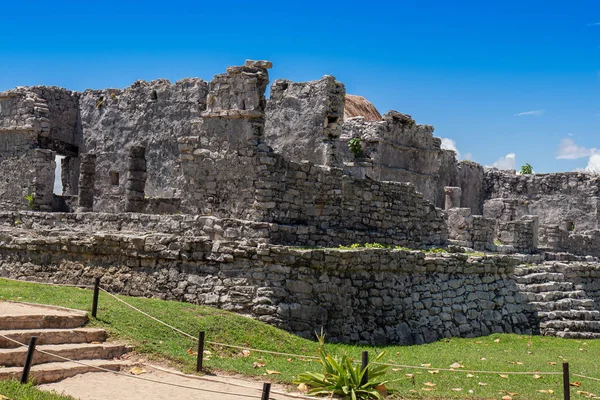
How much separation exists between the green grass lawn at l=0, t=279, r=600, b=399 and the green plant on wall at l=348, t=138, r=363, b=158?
11360 millimetres

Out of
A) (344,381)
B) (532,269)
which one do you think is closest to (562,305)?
(532,269)

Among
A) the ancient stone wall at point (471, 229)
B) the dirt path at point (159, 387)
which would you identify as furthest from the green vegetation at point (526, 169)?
the dirt path at point (159, 387)

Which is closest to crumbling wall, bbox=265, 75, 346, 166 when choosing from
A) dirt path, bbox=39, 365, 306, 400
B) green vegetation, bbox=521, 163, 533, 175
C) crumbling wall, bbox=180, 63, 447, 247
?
crumbling wall, bbox=180, 63, 447, 247

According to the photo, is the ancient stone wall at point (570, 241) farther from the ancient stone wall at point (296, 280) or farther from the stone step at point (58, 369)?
the stone step at point (58, 369)

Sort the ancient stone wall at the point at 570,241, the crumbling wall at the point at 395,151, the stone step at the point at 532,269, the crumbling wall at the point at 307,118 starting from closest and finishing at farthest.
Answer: the stone step at the point at 532,269 → the crumbling wall at the point at 307,118 → the crumbling wall at the point at 395,151 → the ancient stone wall at the point at 570,241

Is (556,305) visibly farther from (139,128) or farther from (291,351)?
(139,128)

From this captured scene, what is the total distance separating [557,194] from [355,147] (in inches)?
552

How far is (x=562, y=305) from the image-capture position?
15.0 meters

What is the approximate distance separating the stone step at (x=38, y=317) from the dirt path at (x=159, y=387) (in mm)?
1220

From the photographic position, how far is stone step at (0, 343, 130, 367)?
8234 millimetres

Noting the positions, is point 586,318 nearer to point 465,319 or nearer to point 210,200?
point 465,319

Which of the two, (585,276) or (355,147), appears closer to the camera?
(585,276)

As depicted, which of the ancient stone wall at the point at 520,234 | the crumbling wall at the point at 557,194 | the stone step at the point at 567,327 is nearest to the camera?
the stone step at the point at 567,327

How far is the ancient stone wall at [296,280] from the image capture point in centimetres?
1155
